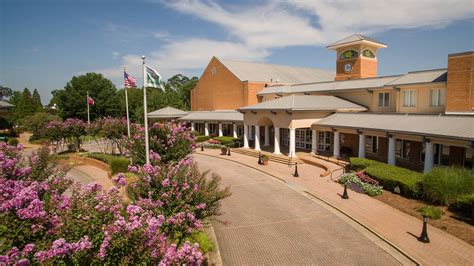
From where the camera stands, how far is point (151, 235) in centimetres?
559

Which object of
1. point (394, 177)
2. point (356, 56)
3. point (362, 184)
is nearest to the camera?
point (394, 177)

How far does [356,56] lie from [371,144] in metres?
16.1

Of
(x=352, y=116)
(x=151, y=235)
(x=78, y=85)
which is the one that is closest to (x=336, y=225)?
(x=151, y=235)

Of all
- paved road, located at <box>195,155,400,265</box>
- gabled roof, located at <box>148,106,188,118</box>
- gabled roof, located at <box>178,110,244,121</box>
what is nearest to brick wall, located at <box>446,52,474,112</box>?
paved road, located at <box>195,155,400,265</box>

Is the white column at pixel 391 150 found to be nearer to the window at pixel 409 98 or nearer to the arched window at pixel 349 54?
the window at pixel 409 98

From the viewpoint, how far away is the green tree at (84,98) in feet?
187

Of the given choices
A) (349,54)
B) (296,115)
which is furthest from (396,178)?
(349,54)

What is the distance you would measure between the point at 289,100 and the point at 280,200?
14.4 meters

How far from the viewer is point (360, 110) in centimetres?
2923

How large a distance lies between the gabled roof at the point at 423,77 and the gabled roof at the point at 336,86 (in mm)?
1275

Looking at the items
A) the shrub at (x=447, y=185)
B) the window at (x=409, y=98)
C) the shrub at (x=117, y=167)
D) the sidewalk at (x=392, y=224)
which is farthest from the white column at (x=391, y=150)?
the shrub at (x=117, y=167)

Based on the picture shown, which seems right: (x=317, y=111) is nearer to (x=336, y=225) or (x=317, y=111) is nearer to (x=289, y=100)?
(x=289, y=100)

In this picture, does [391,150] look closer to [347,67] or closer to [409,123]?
[409,123]

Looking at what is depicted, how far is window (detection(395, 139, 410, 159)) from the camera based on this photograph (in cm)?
2210
